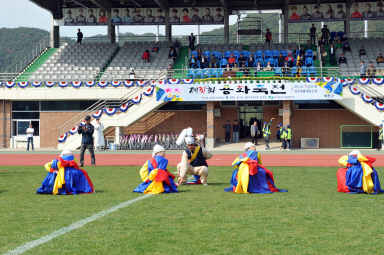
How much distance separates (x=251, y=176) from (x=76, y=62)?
3771cm

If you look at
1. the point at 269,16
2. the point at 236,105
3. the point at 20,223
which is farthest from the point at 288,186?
the point at 269,16

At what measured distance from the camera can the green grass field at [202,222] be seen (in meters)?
7.12

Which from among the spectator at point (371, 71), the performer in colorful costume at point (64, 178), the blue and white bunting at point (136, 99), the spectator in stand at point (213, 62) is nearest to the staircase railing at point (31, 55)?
the blue and white bunting at point (136, 99)

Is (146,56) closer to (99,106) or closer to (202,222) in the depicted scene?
(99,106)

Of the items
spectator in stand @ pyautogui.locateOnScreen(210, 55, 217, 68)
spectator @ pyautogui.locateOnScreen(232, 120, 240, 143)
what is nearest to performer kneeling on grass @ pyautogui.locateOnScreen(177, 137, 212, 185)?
spectator @ pyautogui.locateOnScreen(232, 120, 240, 143)

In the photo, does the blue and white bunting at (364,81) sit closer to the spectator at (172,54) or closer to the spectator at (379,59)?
the spectator at (379,59)

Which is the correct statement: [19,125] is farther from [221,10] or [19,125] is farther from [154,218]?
[154,218]

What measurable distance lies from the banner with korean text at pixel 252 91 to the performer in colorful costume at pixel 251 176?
82.0 ft

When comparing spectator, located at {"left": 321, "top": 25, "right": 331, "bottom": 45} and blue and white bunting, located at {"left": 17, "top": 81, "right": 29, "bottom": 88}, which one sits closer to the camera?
blue and white bunting, located at {"left": 17, "top": 81, "right": 29, "bottom": 88}

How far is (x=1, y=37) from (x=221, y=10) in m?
106

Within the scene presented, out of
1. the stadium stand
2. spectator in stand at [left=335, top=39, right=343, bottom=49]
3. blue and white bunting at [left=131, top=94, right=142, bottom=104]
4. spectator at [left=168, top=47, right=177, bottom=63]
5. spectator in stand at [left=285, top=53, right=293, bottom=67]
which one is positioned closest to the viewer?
blue and white bunting at [left=131, top=94, right=142, bottom=104]

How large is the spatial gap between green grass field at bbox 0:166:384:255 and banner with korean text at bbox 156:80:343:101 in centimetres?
2407

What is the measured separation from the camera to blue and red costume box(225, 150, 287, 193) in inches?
500

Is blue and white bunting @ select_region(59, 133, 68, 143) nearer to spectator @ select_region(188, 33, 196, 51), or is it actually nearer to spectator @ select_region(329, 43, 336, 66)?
spectator @ select_region(188, 33, 196, 51)
